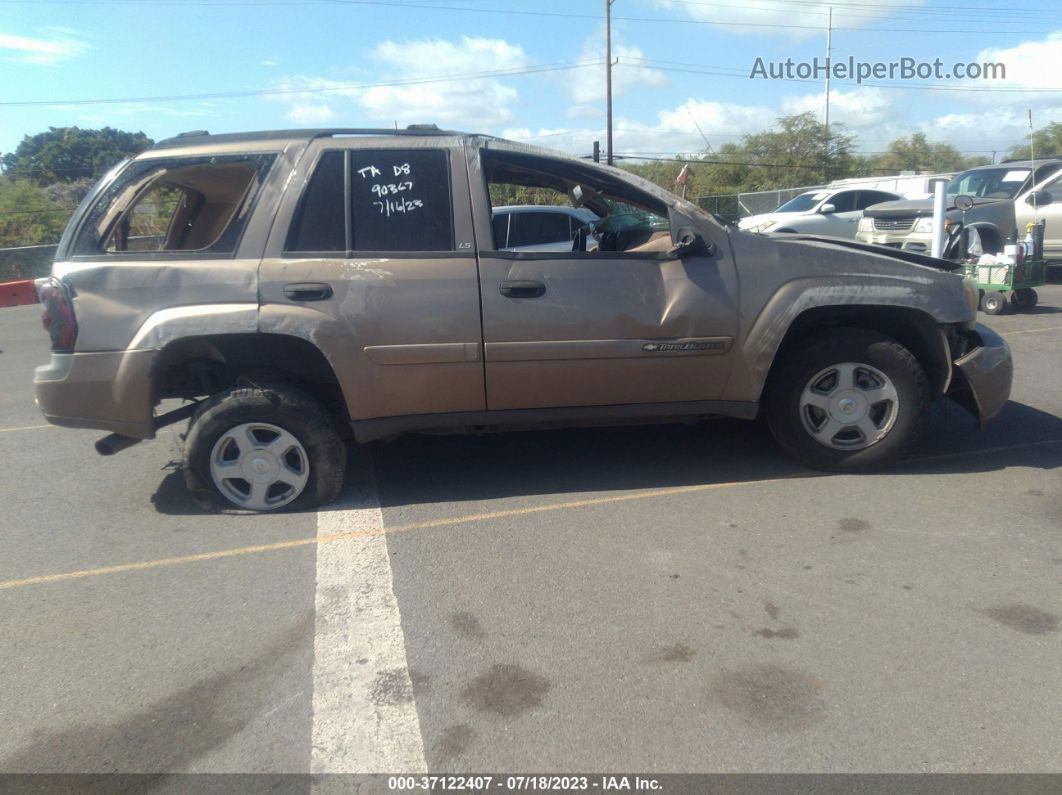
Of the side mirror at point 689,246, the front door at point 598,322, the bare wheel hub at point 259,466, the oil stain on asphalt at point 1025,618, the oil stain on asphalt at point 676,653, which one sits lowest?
the oil stain on asphalt at point 676,653

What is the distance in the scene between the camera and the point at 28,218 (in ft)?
107

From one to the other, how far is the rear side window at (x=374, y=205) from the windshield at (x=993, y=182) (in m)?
12.9

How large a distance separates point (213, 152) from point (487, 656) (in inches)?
121

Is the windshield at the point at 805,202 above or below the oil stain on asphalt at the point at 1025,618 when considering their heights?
above

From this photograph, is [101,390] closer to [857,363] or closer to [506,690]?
[506,690]

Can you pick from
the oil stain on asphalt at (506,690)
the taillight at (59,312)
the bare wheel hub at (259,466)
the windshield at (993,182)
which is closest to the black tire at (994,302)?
the windshield at (993,182)

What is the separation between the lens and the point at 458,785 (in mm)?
2637

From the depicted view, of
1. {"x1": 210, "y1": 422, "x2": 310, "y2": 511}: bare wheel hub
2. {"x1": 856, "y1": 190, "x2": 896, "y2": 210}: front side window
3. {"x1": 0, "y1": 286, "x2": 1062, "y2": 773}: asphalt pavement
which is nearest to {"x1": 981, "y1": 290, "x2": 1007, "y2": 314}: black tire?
{"x1": 0, "y1": 286, "x2": 1062, "y2": 773}: asphalt pavement

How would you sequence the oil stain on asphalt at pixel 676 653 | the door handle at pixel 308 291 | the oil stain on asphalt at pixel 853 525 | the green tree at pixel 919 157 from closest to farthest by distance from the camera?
1. the oil stain on asphalt at pixel 676 653
2. the oil stain on asphalt at pixel 853 525
3. the door handle at pixel 308 291
4. the green tree at pixel 919 157

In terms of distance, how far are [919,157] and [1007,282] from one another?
52145 millimetres

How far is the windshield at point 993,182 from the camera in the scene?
1475cm

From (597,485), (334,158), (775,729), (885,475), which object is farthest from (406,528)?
(885,475)

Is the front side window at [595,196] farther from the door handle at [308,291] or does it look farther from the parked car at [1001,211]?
the parked car at [1001,211]

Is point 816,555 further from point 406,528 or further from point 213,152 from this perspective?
point 213,152
